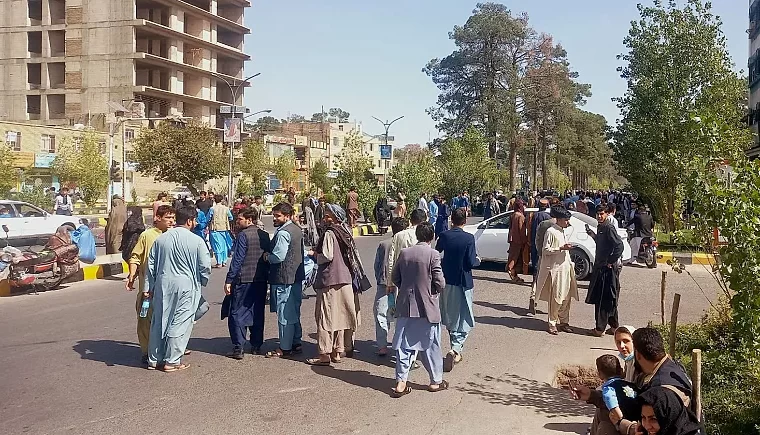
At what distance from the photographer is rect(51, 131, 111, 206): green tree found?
38.6 meters

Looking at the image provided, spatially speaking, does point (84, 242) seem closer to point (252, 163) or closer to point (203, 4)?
point (252, 163)

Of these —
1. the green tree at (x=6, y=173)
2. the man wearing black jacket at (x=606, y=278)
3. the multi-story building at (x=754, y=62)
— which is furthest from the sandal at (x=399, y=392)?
the multi-story building at (x=754, y=62)

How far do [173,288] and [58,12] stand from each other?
195 ft

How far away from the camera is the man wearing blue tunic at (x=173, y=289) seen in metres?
7.29

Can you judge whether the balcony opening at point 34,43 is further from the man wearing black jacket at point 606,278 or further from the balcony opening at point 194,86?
the man wearing black jacket at point 606,278

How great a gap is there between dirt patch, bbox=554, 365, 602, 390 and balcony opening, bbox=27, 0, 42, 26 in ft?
201

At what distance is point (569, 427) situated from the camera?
19.6 feet

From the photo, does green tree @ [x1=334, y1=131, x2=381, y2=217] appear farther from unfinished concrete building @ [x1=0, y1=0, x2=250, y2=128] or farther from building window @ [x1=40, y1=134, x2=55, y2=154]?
unfinished concrete building @ [x1=0, y1=0, x2=250, y2=128]

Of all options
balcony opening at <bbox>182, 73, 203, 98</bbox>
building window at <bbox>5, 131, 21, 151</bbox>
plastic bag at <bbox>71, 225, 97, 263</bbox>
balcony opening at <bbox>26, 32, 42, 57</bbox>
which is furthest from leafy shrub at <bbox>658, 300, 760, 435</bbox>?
balcony opening at <bbox>26, 32, 42, 57</bbox>

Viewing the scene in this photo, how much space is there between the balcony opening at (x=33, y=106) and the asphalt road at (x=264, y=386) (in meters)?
53.9

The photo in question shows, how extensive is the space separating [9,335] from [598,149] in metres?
61.4

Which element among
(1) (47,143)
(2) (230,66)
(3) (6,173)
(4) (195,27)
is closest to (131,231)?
(3) (6,173)

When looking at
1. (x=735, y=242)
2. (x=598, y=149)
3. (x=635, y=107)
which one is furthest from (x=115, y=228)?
(x=598, y=149)

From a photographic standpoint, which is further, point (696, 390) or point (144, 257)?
point (144, 257)
